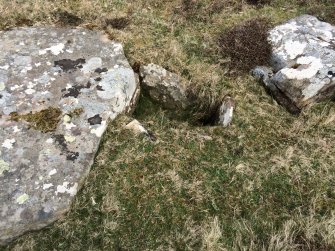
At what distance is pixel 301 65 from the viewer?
6719 millimetres

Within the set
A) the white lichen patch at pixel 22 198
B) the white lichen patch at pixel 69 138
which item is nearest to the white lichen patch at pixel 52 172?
the white lichen patch at pixel 22 198

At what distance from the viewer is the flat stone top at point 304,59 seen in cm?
649

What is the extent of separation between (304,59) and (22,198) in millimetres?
5399

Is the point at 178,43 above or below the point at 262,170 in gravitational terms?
above

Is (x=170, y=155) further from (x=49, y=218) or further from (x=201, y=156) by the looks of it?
(x=49, y=218)

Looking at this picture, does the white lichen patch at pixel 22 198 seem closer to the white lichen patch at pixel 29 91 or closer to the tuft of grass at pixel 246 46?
the white lichen patch at pixel 29 91

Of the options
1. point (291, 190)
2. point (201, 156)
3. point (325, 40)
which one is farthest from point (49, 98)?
point (325, 40)

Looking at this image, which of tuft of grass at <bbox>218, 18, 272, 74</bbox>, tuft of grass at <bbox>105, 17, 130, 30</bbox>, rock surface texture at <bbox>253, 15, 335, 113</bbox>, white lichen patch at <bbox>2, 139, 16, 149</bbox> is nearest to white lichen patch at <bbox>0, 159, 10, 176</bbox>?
white lichen patch at <bbox>2, 139, 16, 149</bbox>

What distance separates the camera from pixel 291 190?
5273mm

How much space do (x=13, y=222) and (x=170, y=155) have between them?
94.1 inches

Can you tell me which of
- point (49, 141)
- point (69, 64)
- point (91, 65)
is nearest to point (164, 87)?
point (91, 65)

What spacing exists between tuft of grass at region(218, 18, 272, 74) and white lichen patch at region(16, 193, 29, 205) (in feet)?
14.4

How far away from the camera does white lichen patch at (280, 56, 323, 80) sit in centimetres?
655

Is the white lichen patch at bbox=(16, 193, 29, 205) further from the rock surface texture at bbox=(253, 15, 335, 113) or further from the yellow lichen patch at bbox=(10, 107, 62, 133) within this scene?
the rock surface texture at bbox=(253, 15, 335, 113)
